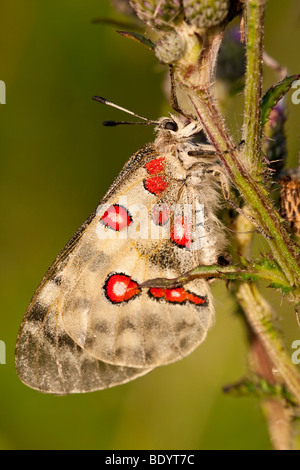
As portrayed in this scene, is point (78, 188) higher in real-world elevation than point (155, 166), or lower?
higher

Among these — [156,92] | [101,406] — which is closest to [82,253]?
[101,406]

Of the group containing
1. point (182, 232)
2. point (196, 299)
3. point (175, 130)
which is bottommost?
point (196, 299)

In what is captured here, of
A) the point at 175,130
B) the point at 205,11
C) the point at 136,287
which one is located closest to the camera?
the point at 205,11

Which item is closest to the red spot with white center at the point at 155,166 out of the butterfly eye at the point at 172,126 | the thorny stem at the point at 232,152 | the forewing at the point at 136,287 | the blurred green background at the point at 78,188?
the forewing at the point at 136,287

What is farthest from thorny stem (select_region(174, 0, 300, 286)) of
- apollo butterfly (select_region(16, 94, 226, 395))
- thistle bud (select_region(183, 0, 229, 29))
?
apollo butterfly (select_region(16, 94, 226, 395))

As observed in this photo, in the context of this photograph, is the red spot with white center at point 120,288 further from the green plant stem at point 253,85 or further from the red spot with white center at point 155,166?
the green plant stem at point 253,85

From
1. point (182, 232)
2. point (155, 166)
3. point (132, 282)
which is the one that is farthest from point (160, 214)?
point (132, 282)

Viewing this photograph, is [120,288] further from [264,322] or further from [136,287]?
[264,322]

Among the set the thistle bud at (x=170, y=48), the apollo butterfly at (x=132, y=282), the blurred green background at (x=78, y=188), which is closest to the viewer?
the thistle bud at (x=170, y=48)
